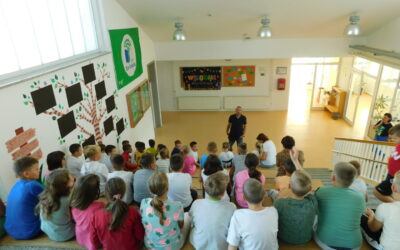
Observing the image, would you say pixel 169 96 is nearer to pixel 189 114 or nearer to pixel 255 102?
pixel 189 114

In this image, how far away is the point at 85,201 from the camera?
6.84 feet

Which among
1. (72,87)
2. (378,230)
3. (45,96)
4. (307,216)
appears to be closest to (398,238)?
(378,230)

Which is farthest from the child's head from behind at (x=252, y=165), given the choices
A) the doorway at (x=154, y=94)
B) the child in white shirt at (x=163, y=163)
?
the doorway at (x=154, y=94)

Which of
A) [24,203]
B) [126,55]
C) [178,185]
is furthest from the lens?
[126,55]

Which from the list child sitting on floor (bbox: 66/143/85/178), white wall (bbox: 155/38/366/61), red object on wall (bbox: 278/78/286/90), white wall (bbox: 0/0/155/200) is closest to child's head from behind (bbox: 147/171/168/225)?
white wall (bbox: 0/0/155/200)

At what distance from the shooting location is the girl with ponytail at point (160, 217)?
2.12 metres

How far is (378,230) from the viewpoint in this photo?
2.24 metres

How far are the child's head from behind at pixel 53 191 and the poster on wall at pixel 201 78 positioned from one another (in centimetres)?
899

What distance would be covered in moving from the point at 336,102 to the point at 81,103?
372 inches

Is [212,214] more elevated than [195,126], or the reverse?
[212,214]

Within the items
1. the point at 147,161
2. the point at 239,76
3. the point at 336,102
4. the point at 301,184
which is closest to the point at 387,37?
the point at 336,102

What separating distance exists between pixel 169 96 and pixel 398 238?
10.0 metres

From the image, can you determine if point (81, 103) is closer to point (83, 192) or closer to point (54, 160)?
point (54, 160)

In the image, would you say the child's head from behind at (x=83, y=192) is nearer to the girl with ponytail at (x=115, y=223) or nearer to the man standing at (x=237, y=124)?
the girl with ponytail at (x=115, y=223)
